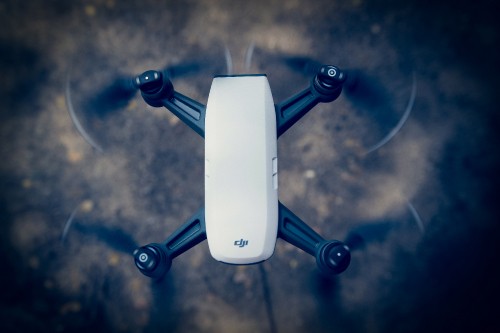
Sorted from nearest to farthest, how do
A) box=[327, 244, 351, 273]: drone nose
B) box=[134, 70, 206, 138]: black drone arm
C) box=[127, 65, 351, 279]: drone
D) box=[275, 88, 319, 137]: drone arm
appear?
box=[327, 244, 351, 273]: drone nose → box=[127, 65, 351, 279]: drone → box=[134, 70, 206, 138]: black drone arm → box=[275, 88, 319, 137]: drone arm

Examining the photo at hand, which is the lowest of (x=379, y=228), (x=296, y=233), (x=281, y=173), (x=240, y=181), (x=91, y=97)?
(x=296, y=233)

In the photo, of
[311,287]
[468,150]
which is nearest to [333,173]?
[311,287]

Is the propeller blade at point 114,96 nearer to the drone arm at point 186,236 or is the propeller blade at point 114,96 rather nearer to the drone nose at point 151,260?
the drone arm at point 186,236

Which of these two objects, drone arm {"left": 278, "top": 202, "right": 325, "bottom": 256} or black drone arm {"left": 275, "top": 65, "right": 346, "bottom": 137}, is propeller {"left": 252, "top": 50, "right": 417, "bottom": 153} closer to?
black drone arm {"left": 275, "top": 65, "right": 346, "bottom": 137}

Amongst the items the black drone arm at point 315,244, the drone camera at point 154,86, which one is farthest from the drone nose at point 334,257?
the drone camera at point 154,86

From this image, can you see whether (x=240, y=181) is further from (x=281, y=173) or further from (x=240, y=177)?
(x=281, y=173)

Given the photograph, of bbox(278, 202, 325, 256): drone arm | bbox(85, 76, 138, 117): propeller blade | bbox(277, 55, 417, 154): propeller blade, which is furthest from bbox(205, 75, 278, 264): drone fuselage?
bbox(85, 76, 138, 117): propeller blade

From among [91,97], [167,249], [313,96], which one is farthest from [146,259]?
[91,97]
